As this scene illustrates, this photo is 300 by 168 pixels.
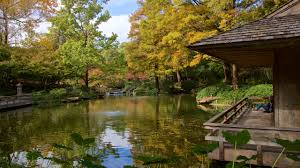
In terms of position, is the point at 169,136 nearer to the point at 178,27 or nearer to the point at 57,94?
the point at 178,27

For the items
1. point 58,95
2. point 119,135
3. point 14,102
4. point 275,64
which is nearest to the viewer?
point 275,64

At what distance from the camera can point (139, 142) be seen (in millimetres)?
12141

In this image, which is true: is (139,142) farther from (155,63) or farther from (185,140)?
(155,63)

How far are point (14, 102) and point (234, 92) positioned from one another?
18.0 meters

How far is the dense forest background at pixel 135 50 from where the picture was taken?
22.1 meters

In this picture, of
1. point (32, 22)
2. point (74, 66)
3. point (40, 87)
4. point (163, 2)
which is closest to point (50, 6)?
point (32, 22)

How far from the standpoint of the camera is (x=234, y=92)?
2434 cm

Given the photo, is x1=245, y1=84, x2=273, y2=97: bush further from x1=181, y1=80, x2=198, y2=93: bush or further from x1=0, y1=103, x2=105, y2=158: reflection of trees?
x1=181, y1=80, x2=198, y2=93: bush

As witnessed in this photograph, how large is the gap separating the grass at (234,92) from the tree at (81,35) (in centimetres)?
1651

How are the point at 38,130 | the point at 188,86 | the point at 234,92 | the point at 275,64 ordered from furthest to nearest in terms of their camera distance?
the point at 188,86, the point at 234,92, the point at 38,130, the point at 275,64

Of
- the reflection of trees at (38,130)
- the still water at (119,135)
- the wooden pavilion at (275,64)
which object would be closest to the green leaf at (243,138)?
the wooden pavilion at (275,64)

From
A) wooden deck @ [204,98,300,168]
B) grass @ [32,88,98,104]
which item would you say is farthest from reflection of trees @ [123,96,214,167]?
grass @ [32,88,98,104]

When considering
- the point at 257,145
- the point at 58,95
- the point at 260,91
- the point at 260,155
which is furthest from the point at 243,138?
the point at 58,95

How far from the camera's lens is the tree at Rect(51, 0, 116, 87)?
3838 centimetres
